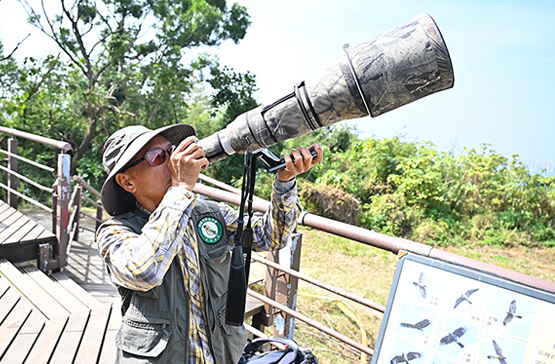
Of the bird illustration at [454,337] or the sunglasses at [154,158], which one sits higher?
the sunglasses at [154,158]

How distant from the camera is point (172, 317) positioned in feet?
4.20

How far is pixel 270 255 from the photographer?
2.27 meters

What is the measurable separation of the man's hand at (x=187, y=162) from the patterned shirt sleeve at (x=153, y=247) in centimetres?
3

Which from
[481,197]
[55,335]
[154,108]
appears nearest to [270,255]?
[55,335]

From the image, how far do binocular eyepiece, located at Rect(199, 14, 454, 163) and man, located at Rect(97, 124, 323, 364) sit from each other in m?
0.20

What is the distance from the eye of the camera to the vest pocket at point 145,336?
1242 millimetres

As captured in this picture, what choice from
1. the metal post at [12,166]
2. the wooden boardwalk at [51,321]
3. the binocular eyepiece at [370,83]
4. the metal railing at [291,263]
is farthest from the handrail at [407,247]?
the metal post at [12,166]

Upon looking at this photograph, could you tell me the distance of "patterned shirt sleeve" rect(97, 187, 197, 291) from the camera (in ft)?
3.76

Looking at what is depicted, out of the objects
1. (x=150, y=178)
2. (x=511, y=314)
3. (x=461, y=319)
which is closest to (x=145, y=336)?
(x=150, y=178)

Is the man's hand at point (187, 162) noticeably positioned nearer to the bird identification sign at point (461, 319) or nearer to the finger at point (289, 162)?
the finger at point (289, 162)

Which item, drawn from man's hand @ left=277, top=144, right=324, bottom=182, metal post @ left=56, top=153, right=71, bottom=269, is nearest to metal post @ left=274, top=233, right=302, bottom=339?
man's hand @ left=277, top=144, right=324, bottom=182

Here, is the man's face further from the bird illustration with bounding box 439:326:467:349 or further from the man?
the bird illustration with bounding box 439:326:467:349

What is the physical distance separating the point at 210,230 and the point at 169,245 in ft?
1.00

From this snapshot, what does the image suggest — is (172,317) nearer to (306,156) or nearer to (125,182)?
(125,182)
